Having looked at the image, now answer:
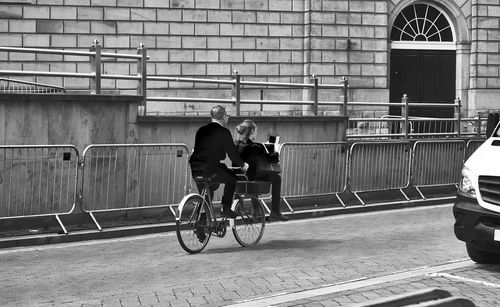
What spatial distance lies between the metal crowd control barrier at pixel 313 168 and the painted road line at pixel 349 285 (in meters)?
5.92

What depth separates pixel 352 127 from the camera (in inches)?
792

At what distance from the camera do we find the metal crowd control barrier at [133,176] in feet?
44.9

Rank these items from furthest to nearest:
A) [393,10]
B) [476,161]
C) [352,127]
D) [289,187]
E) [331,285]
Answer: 1. [393,10]
2. [352,127]
3. [289,187]
4. [476,161]
5. [331,285]

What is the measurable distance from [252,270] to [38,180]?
4.43 meters

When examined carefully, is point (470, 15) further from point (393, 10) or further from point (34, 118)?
point (34, 118)

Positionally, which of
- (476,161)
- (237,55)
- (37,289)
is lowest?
(37,289)

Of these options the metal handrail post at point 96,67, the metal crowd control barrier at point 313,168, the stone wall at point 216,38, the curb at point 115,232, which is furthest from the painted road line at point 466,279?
the stone wall at point 216,38

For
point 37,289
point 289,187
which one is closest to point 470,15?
point 289,187

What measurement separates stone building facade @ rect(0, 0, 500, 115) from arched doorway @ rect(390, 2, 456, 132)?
3 cm

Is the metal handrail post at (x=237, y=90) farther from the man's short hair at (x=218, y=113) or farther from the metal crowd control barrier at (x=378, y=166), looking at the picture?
the man's short hair at (x=218, y=113)

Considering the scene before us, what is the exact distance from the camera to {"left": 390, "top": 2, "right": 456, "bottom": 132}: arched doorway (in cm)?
2934

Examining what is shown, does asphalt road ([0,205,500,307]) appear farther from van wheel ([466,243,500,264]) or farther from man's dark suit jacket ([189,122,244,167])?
man's dark suit jacket ([189,122,244,167])

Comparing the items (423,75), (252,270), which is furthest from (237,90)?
(423,75)

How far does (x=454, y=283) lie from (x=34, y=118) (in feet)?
23.4
